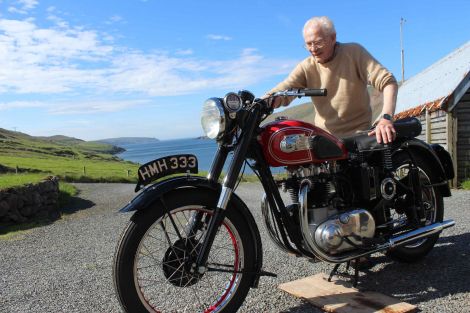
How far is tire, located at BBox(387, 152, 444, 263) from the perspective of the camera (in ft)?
13.6

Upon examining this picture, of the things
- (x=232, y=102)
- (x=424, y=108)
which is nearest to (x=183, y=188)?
(x=232, y=102)

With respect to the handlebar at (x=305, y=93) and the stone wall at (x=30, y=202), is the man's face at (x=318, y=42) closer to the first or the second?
the handlebar at (x=305, y=93)

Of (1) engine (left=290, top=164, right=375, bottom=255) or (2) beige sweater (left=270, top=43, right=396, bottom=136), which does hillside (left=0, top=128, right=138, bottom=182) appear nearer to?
(2) beige sweater (left=270, top=43, right=396, bottom=136)

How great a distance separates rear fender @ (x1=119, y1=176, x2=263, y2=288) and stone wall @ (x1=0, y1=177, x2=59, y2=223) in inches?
392

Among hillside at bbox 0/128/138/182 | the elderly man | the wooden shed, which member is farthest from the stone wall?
the wooden shed

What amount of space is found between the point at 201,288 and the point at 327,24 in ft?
8.27

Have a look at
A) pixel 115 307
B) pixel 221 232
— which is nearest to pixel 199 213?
pixel 221 232

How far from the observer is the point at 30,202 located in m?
12.6

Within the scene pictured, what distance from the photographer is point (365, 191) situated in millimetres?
3600

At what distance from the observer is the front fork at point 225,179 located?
2967 millimetres

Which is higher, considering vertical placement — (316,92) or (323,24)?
(323,24)

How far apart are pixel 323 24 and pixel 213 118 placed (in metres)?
1.55

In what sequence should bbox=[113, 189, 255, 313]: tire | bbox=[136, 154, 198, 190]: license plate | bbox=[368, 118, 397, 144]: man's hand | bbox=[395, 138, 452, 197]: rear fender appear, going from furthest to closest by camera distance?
bbox=[395, 138, 452, 197]: rear fender, bbox=[368, 118, 397, 144]: man's hand, bbox=[136, 154, 198, 190]: license plate, bbox=[113, 189, 255, 313]: tire

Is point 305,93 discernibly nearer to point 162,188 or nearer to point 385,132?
point 385,132
